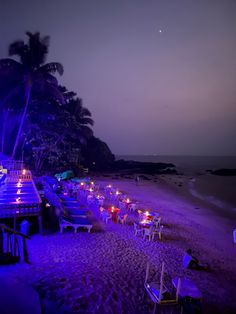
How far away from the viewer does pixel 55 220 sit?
38.3ft

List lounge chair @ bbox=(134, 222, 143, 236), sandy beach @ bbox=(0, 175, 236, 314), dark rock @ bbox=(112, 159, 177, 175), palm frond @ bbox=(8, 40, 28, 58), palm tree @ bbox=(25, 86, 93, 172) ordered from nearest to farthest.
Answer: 1. sandy beach @ bbox=(0, 175, 236, 314)
2. lounge chair @ bbox=(134, 222, 143, 236)
3. palm frond @ bbox=(8, 40, 28, 58)
4. palm tree @ bbox=(25, 86, 93, 172)
5. dark rock @ bbox=(112, 159, 177, 175)

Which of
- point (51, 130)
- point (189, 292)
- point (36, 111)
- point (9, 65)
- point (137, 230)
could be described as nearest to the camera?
point (189, 292)

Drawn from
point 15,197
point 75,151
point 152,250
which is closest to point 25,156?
point 75,151

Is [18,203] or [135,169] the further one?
[135,169]

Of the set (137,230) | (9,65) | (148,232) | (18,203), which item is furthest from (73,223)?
(9,65)

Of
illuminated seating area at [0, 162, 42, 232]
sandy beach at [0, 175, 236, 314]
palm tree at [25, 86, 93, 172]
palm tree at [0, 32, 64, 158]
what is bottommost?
sandy beach at [0, 175, 236, 314]

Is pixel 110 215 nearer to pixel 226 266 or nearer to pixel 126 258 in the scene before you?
pixel 126 258

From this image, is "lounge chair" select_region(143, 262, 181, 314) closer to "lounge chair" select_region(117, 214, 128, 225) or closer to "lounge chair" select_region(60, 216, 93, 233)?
"lounge chair" select_region(60, 216, 93, 233)

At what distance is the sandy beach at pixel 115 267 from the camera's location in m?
6.27

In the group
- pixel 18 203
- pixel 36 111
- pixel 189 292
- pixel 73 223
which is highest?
pixel 36 111

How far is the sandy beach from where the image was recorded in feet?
20.6

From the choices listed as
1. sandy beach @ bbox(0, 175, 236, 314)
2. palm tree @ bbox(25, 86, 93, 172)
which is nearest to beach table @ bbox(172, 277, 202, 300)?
sandy beach @ bbox(0, 175, 236, 314)

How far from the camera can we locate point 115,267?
8445 mm

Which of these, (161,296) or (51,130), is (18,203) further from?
A: (51,130)
